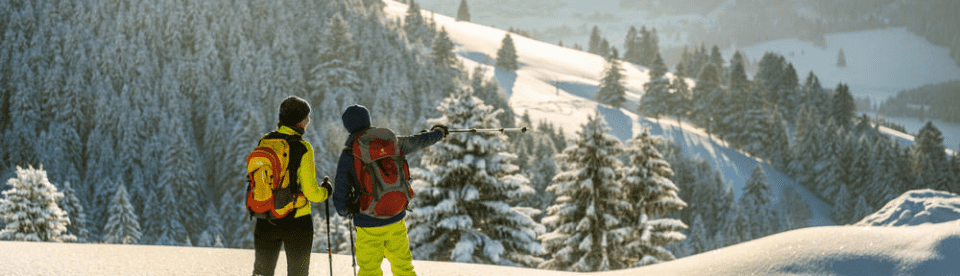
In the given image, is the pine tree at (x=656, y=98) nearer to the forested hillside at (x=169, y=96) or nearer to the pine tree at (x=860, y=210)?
the pine tree at (x=860, y=210)

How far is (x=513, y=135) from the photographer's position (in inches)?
2685

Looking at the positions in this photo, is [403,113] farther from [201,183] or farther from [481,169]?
[481,169]

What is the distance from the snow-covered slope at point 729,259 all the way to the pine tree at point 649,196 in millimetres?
13338

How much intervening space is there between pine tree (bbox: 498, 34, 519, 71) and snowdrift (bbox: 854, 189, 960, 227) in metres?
109

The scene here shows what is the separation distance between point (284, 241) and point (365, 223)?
0.64 metres

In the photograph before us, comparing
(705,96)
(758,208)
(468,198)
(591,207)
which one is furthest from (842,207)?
(468,198)

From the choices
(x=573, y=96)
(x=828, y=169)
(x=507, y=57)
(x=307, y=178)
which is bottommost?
(x=828, y=169)

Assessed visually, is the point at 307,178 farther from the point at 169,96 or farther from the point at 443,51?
the point at 443,51

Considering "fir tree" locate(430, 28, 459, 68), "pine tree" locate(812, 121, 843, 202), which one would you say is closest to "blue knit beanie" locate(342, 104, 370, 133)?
"pine tree" locate(812, 121, 843, 202)

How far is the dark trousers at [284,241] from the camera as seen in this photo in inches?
176

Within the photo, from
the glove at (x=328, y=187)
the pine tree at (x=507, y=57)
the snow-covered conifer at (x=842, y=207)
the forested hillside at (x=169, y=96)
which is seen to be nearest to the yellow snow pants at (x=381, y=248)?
the glove at (x=328, y=187)

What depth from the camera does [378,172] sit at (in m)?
4.66

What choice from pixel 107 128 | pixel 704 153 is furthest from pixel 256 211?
pixel 704 153

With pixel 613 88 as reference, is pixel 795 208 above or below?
below
